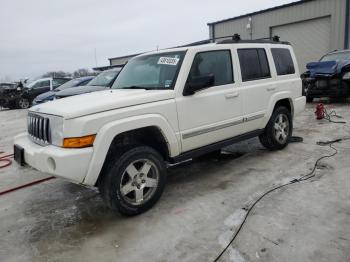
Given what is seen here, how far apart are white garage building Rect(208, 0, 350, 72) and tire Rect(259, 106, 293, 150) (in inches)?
501

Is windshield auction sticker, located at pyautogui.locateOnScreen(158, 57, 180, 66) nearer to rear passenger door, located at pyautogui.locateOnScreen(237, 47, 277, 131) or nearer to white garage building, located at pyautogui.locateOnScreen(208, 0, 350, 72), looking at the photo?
rear passenger door, located at pyautogui.locateOnScreen(237, 47, 277, 131)

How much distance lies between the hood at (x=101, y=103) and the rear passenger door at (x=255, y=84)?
1434 mm

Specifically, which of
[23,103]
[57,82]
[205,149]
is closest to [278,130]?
[205,149]

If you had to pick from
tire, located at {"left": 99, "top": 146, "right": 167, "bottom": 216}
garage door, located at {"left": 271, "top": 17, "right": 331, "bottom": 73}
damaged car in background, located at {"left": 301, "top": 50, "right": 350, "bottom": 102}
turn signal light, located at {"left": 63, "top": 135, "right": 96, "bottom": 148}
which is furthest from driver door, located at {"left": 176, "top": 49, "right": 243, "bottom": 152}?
garage door, located at {"left": 271, "top": 17, "right": 331, "bottom": 73}

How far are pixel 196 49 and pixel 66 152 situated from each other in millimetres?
2086

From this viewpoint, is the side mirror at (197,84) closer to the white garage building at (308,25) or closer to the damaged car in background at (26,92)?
the damaged car in background at (26,92)

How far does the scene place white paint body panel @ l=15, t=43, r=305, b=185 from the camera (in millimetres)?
3266

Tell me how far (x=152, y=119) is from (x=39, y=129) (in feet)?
4.15

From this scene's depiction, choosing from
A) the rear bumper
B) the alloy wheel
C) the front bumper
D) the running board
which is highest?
the rear bumper

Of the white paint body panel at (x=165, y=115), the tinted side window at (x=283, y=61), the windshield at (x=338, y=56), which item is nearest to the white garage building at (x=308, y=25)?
the windshield at (x=338, y=56)

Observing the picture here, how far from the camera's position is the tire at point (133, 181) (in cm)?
Answer: 347

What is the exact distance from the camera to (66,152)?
3.22 m

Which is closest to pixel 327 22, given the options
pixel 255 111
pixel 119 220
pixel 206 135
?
pixel 255 111

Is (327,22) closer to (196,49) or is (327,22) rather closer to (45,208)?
(196,49)
